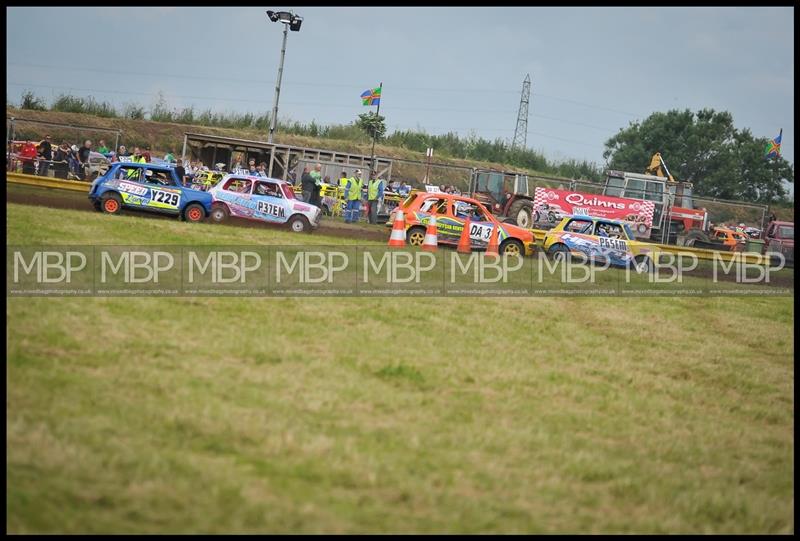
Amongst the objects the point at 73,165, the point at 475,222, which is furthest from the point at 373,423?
the point at 73,165

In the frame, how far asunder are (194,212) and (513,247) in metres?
7.32

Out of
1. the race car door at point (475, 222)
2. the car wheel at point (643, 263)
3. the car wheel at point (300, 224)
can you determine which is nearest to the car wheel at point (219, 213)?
the car wheel at point (300, 224)

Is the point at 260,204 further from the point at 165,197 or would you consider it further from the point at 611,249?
the point at 611,249

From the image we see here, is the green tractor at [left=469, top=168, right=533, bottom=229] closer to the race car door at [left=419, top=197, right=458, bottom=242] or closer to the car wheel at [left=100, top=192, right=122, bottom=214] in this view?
the race car door at [left=419, top=197, right=458, bottom=242]

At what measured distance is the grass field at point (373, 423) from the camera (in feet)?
15.1

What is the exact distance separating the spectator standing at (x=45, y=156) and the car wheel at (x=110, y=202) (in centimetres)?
A: 841

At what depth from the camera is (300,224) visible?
63.3ft

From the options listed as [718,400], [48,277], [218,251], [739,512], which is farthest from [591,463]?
[218,251]

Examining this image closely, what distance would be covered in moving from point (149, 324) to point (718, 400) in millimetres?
5834

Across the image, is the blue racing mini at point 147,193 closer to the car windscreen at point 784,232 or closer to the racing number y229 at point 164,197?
the racing number y229 at point 164,197

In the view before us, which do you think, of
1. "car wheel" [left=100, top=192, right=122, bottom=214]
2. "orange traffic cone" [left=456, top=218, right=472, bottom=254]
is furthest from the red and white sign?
"car wheel" [left=100, top=192, right=122, bottom=214]

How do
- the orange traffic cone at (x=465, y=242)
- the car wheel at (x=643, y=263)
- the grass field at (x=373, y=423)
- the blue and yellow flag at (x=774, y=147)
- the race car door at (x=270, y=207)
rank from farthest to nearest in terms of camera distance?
the blue and yellow flag at (x=774, y=147)
the race car door at (x=270, y=207)
the car wheel at (x=643, y=263)
the orange traffic cone at (x=465, y=242)
the grass field at (x=373, y=423)

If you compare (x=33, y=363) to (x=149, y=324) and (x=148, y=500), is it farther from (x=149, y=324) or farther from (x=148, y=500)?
(x=148, y=500)

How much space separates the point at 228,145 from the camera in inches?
1305
